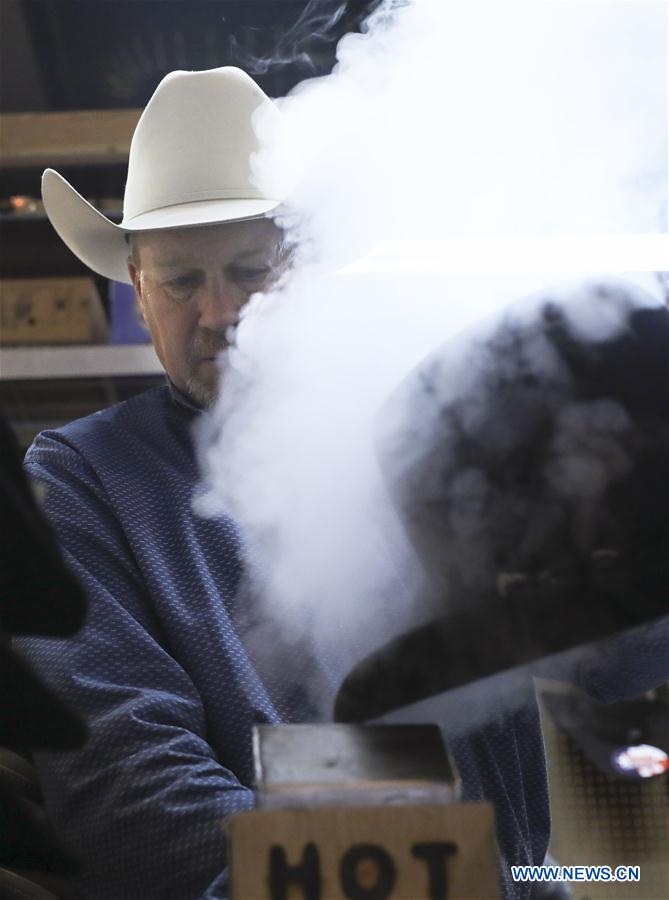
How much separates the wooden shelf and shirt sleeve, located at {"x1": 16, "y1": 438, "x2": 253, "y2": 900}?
1.97 meters

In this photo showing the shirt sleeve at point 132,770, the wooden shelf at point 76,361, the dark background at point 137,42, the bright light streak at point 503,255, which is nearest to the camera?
the shirt sleeve at point 132,770

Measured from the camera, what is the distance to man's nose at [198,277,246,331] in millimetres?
1608

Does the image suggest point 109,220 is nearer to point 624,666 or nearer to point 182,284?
point 182,284

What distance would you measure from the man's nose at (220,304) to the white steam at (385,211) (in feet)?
0.14

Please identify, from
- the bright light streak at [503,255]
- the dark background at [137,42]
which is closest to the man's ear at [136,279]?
the bright light streak at [503,255]

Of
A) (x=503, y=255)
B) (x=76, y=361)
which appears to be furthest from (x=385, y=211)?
(x=76, y=361)

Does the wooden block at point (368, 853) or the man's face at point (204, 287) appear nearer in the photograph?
the wooden block at point (368, 853)

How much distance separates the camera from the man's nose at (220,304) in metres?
1.61

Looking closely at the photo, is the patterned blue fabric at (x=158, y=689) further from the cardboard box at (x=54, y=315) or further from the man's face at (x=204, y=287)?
the cardboard box at (x=54, y=315)

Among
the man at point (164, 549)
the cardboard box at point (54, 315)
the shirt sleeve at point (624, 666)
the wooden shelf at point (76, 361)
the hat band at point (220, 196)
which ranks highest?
the hat band at point (220, 196)

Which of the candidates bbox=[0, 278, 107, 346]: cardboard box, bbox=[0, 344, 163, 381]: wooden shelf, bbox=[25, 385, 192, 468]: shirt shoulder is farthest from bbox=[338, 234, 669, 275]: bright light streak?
bbox=[0, 278, 107, 346]: cardboard box

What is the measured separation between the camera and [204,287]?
1.65 meters

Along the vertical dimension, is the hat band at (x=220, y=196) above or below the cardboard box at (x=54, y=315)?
above

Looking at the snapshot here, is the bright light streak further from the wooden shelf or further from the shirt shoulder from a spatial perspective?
the wooden shelf
